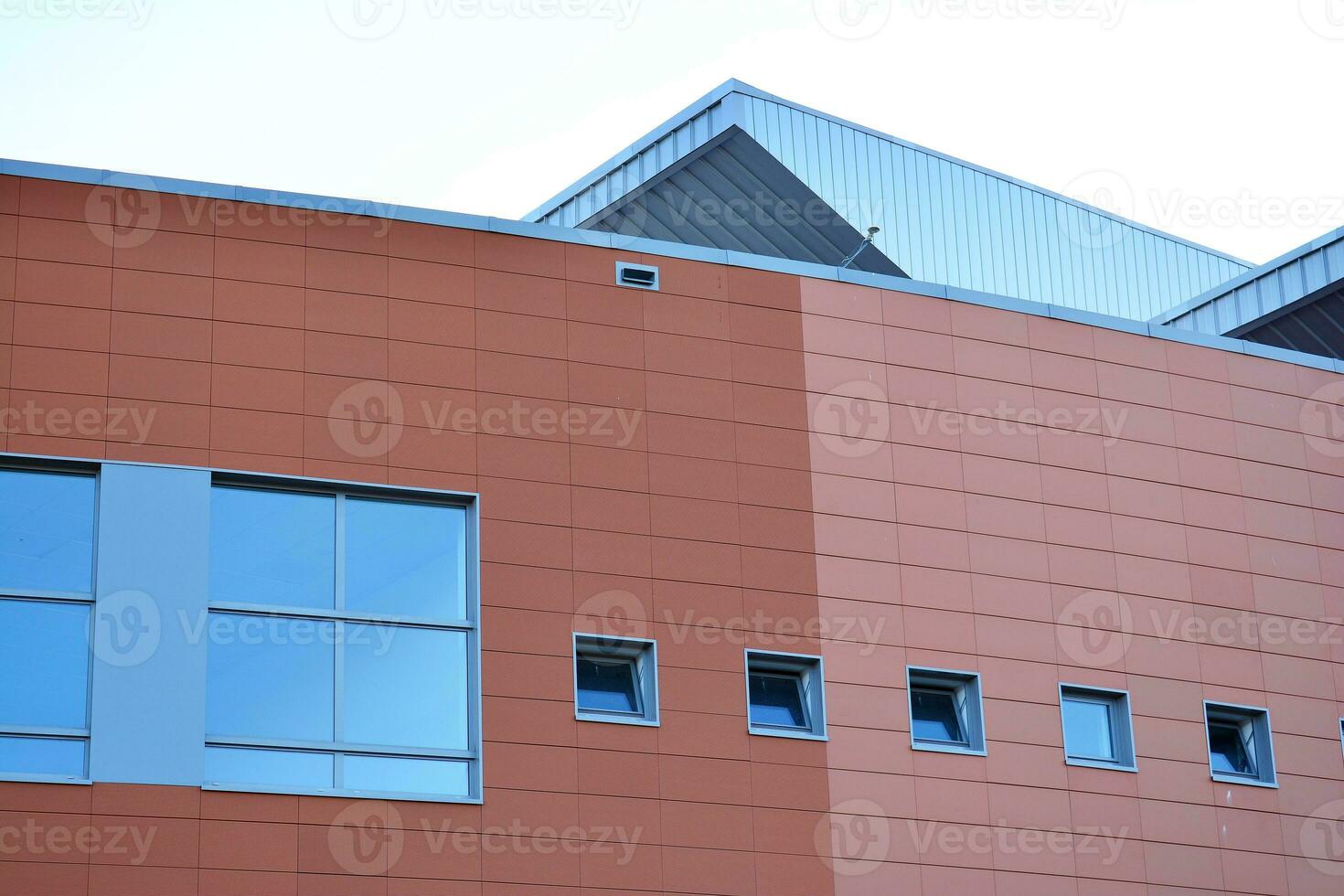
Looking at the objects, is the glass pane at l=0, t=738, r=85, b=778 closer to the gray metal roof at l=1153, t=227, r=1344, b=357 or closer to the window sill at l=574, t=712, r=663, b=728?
the window sill at l=574, t=712, r=663, b=728

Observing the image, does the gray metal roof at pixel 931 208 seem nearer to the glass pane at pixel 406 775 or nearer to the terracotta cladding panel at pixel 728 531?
the terracotta cladding panel at pixel 728 531

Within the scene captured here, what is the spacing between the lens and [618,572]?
58.1 ft

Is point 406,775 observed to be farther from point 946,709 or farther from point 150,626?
point 946,709

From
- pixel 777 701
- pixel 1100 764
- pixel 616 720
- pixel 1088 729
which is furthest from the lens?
pixel 1088 729

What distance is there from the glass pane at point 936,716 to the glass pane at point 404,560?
4.63 meters

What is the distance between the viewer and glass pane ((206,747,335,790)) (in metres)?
15.9

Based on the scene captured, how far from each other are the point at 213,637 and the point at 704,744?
4.42 metres

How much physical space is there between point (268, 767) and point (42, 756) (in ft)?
5.88

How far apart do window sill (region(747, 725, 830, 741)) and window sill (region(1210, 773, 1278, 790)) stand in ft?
14.5

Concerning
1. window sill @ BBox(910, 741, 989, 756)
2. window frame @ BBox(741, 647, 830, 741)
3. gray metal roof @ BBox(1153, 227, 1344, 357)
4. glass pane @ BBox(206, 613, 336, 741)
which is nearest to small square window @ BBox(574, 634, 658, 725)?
window frame @ BBox(741, 647, 830, 741)

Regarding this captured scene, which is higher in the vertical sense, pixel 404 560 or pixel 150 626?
pixel 404 560

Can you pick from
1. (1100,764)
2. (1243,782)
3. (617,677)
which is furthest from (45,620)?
(1243,782)

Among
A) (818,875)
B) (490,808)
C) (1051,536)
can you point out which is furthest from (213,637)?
(1051,536)

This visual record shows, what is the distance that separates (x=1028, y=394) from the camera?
66.6 ft
